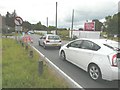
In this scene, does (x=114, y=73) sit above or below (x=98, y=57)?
below

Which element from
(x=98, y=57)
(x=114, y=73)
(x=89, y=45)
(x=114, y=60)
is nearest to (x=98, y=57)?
(x=98, y=57)

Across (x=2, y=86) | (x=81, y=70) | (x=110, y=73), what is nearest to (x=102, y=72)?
A: (x=110, y=73)

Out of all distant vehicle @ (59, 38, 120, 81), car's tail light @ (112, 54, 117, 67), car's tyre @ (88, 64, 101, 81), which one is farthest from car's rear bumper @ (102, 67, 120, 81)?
car's tyre @ (88, 64, 101, 81)

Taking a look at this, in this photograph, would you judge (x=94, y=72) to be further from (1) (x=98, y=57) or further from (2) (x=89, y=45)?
(2) (x=89, y=45)

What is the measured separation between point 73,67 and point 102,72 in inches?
105

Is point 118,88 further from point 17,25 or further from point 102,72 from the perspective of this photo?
point 17,25

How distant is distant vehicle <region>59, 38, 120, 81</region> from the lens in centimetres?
658

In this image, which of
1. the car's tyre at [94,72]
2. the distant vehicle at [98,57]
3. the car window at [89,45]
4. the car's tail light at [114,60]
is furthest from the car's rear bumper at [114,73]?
the car window at [89,45]

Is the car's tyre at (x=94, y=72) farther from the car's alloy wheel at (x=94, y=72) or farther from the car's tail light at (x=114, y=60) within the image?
the car's tail light at (x=114, y=60)

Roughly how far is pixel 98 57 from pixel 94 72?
0.61 meters

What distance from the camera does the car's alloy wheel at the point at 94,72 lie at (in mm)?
7062

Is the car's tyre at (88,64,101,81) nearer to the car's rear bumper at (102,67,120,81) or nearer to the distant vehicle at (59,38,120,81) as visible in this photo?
the distant vehicle at (59,38,120,81)

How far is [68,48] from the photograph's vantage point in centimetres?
1019

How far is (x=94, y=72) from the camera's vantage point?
7309 mm
